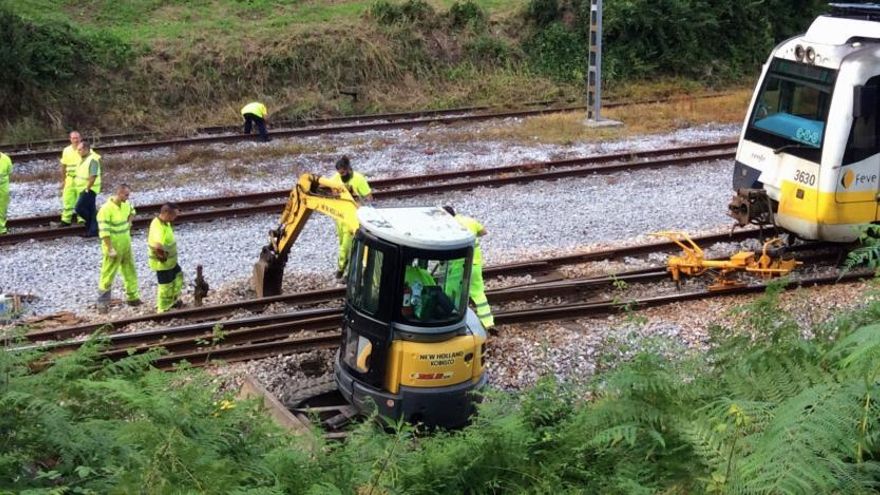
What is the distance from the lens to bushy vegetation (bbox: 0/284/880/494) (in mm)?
3814

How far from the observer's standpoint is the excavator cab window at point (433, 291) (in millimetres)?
7984

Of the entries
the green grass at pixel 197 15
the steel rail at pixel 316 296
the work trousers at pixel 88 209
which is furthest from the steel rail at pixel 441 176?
the green grass at pixel 197 15

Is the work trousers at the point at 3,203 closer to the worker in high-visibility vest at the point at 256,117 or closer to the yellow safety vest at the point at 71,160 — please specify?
the yellow safety vest at the point at 71,160

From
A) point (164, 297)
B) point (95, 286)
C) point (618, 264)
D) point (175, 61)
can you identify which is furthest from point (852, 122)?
point (175, 61)

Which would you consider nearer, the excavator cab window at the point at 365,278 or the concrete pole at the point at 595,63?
the excavator cab window at the point at 365,278

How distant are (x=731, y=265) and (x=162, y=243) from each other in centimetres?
725

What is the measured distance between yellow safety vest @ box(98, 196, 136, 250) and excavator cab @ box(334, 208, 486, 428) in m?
4.72

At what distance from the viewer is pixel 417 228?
26.7 ft

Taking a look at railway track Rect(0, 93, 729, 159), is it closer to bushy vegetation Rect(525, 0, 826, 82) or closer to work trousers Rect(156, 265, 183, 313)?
bushy vegetation Rect(525, 0, 826, 82)

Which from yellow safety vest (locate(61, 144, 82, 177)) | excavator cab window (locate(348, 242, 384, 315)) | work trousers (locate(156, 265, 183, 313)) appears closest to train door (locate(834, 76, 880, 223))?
excavator cab window (locate(348, 242, 384, 315))

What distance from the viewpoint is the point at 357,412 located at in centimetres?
860

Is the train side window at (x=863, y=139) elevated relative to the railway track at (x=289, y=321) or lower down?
elevated

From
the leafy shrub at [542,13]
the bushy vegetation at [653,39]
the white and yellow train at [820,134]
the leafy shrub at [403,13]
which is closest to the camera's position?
the white and yellow train at [820,134]

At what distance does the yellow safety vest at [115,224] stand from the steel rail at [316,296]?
45.7 inches
